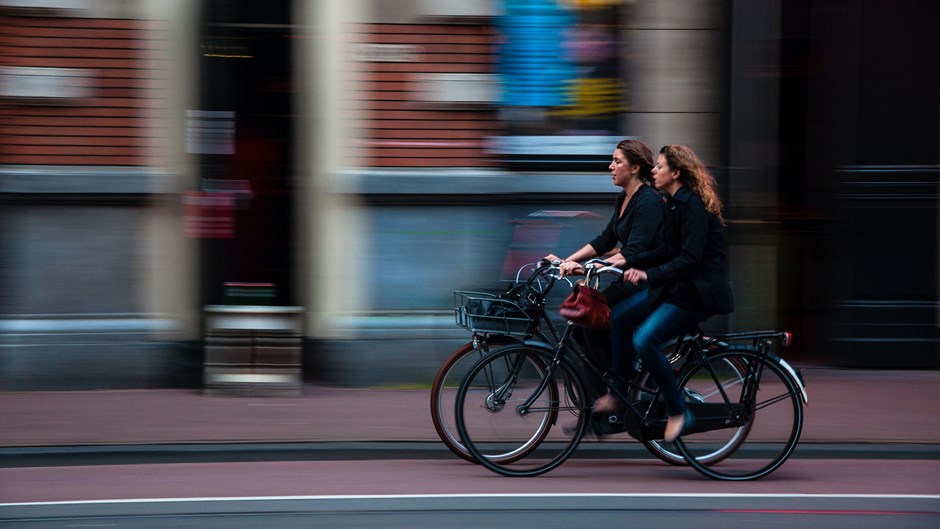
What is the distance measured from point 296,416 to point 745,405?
300cm

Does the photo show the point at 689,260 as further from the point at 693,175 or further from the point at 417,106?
the point at 417,106

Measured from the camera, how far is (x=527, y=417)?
589cm

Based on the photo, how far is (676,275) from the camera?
556 cm

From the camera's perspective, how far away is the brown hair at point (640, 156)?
580 centimetres

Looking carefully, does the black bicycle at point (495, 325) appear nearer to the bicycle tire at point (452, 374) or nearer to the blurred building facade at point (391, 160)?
the bicycle tire at point (452, 374)

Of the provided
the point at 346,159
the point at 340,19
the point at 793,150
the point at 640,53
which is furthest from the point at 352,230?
the point at 793,150

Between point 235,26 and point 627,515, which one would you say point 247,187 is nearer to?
point 235,26

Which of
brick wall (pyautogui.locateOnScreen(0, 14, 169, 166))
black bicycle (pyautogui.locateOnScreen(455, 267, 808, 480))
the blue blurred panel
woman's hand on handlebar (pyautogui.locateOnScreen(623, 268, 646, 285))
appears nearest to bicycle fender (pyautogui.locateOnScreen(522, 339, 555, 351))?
black bicycle (pyautogui.locateOnScreen(455, 267, 808, 480))

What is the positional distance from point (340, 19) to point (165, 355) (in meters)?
2.82

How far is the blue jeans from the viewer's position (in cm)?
564

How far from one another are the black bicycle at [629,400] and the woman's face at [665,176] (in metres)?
0.77

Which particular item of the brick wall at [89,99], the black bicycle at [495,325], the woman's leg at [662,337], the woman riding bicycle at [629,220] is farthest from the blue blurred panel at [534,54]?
the woman's leg at [662,337]

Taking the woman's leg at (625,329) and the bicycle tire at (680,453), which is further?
the bicycle tire at (680,453)

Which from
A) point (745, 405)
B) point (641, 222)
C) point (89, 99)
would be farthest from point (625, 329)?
point (89, 99)
